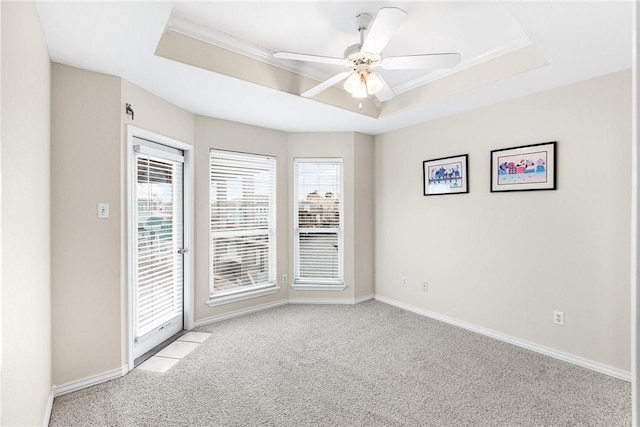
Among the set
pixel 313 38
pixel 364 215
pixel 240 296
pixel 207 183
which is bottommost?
pixel 240 296

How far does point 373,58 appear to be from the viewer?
2.20 meters

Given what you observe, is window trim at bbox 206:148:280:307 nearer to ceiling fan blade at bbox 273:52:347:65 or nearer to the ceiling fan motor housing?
ceiling fan blade at bbox 273:52:347:65

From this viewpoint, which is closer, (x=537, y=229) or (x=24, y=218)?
(x=24, y=218)

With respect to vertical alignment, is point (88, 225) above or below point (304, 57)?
below

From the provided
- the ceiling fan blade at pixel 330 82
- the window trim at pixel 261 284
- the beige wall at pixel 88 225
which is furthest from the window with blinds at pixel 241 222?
the ceiling fan blade at pixel 330 82

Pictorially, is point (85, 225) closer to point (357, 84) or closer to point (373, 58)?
point (357, 84)

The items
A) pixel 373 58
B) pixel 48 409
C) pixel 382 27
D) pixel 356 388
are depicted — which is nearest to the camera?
pixel 382 27

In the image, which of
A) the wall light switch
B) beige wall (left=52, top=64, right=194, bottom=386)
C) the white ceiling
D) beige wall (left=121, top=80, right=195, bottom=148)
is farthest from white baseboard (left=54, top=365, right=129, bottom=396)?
the white ceiling

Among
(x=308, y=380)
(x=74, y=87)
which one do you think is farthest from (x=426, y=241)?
(x=74, y=87)

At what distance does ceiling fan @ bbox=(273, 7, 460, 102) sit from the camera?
181cm

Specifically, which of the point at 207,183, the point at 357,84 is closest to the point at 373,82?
the point at 357,84

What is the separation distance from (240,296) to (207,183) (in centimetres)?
140

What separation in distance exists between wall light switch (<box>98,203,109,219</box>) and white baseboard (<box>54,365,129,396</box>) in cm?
119

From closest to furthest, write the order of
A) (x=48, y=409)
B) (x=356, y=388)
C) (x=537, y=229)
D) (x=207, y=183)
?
(x=48, y=409) < (x=356, y=388) < (x=537, y=229) < (x=207, y=183)
